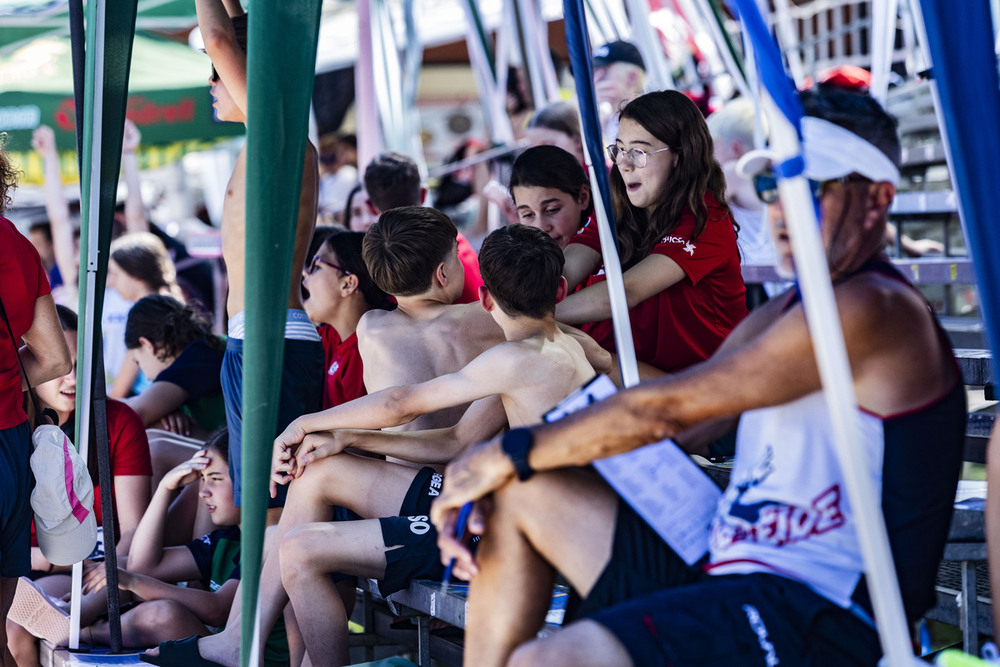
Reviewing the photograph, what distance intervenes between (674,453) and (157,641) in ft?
7.01

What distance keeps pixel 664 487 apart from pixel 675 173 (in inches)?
54.6

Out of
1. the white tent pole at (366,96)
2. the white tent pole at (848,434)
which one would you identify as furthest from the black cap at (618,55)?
the white tent pole at (848,434)

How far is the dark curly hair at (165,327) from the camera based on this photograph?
15.4 ft

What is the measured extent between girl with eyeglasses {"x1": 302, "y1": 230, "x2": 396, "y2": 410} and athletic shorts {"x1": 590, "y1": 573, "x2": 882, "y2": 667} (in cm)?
218

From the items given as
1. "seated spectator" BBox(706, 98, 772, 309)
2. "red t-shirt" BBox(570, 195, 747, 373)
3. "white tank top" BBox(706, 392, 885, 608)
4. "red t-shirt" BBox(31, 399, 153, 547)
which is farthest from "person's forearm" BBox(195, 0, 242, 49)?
"seated spectator" BBox(706, 98, 772, 309)

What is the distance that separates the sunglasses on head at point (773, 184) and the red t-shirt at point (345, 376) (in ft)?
6.90

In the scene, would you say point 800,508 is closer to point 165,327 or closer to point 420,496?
point 420,496

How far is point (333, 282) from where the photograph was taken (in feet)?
12.4

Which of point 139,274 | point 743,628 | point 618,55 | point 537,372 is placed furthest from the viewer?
A: point 139,274

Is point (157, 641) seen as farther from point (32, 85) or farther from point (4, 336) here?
point (32, 85)

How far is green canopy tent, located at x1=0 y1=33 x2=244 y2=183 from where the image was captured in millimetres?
7242

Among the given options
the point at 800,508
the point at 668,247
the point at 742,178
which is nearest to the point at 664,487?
the point at 800,508

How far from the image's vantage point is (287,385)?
3.23 m

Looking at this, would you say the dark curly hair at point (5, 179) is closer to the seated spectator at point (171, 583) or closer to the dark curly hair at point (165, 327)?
the seated spectator at point (171, 583)
